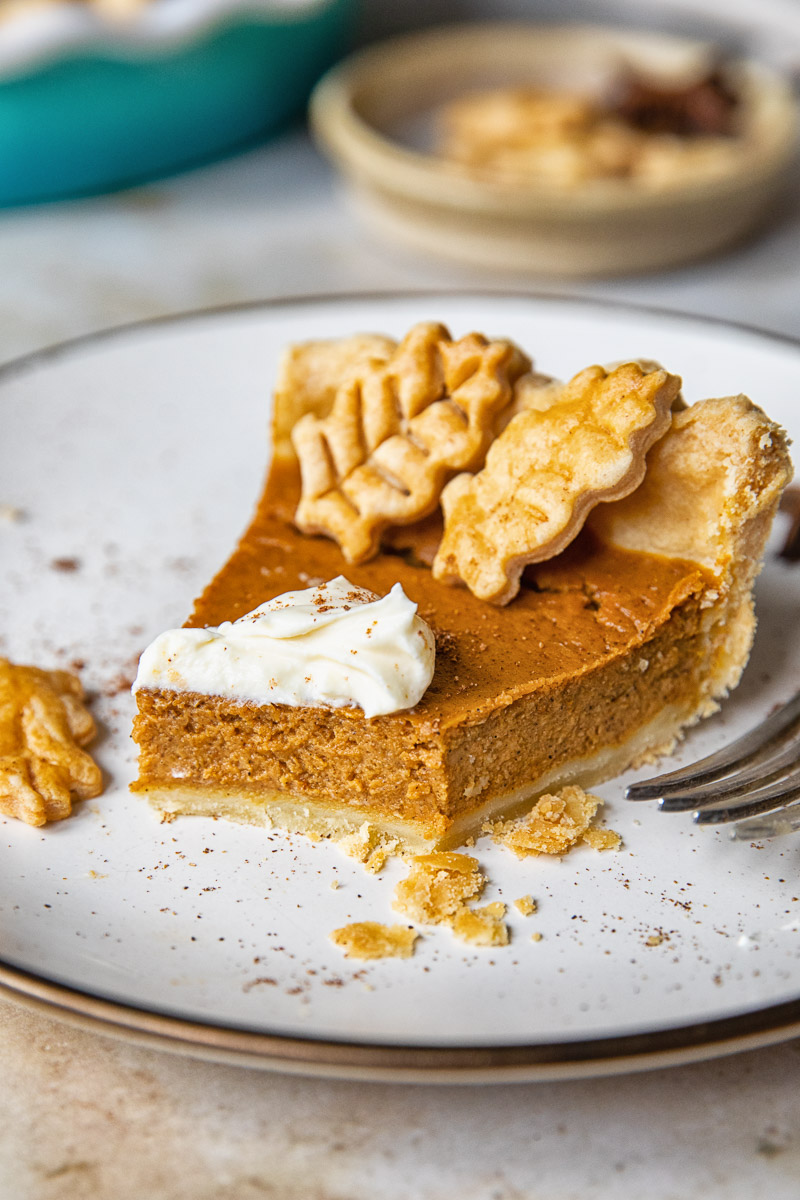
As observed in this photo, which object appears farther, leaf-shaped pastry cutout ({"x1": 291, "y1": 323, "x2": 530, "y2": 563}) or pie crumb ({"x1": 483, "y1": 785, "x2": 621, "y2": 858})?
leaf-shaped pastry cutout ({"x1": 291, "y1": 323, "x2": 530, "y2": 563})

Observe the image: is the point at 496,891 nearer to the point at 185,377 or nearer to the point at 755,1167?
the point at 755,1167

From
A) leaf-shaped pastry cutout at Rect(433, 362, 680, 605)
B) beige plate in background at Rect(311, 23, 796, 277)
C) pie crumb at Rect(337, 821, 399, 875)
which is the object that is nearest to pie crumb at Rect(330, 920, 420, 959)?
pie crumb at Rect(337, 821, 399, 875)

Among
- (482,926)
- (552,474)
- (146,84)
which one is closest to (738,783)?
(482,926)

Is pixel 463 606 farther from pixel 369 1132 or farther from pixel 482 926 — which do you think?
pixel 369 1132

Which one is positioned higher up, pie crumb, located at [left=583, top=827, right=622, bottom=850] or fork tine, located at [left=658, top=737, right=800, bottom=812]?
fork tine, located at [left=658, top=737, right=800, bottom=812]

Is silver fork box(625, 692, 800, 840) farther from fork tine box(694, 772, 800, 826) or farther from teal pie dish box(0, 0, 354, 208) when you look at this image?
teal pie dish box(0, 0, 354, 208)

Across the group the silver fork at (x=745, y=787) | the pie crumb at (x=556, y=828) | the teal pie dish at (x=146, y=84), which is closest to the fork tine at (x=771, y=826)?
the silver fork at (x=745, y=787)

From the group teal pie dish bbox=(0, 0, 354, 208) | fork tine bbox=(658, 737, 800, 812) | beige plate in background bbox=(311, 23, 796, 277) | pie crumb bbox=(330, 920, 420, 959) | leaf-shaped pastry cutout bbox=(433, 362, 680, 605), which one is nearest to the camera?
pie crumb bbox=(330, 920, 420, 959)
